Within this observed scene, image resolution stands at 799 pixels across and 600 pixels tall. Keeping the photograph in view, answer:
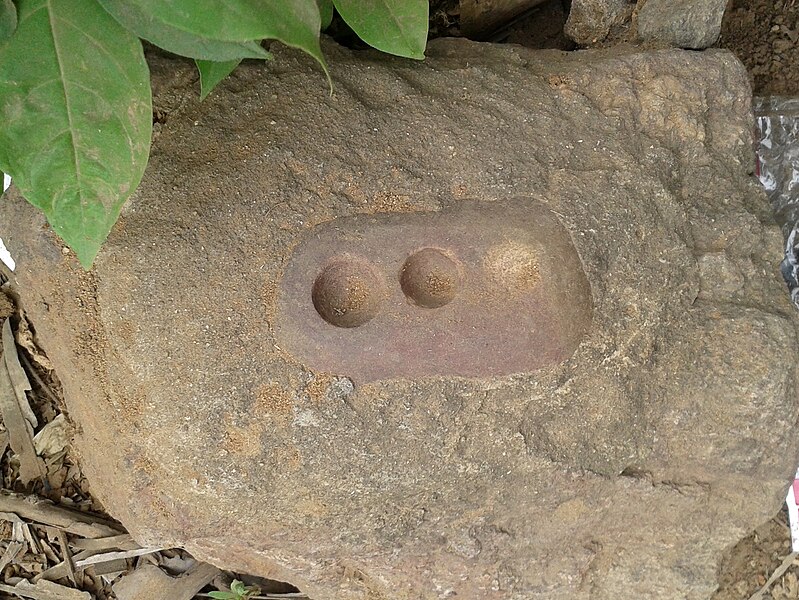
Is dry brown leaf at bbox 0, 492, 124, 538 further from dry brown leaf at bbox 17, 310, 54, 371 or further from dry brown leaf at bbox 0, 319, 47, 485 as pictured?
dry brown leaf at bbox 17, 310, 54, 371

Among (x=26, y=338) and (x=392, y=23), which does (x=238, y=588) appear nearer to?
(x=26, y=338)

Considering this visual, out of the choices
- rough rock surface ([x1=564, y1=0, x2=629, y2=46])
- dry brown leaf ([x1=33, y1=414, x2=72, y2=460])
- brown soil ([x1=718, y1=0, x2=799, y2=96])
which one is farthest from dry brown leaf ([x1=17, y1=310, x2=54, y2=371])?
brown soil ([x1=718, y1=0, x2=799, y2=96])

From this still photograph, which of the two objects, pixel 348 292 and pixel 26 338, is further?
pixel 26 338

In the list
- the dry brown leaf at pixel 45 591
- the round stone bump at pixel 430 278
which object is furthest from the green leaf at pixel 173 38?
the dry brown leaf at pixel 45 591

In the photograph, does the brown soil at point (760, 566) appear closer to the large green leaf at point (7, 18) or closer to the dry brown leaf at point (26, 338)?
the dry brown leaf at point (26, 338)

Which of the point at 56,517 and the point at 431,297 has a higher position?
the point at 431,297

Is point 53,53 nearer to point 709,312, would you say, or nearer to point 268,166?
point 268,166

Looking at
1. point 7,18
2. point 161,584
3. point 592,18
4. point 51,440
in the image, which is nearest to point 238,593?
point 161,584
